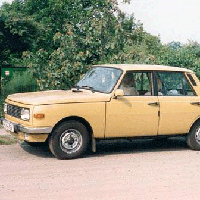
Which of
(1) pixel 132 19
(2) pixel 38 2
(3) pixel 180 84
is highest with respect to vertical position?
(2) pixel 38 2

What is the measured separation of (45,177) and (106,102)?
2237 mm

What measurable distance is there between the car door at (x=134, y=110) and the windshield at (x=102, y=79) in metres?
0.20

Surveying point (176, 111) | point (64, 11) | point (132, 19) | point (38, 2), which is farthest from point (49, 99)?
point (38, 2)

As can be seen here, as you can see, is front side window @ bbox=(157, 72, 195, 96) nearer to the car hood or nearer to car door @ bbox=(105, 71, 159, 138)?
car door @ bbox=(105, 71, 159, 138)

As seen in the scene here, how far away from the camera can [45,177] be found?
7.37m

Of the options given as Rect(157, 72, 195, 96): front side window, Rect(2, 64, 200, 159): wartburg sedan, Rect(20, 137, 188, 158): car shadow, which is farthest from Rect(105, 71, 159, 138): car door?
Rect(20, 137, 188, 158): car shadow

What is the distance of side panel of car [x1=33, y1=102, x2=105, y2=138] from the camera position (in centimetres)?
858

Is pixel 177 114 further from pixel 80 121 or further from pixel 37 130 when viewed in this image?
pixel 37 130

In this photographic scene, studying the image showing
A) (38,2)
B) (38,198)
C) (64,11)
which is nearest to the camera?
(38,198)

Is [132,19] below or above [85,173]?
above

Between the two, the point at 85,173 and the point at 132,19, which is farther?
the point at 132,19

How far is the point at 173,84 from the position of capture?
10156 mm

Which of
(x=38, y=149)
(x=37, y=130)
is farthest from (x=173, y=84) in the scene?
(x=37, y=130)

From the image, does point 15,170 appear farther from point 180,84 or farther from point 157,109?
point 180,84
